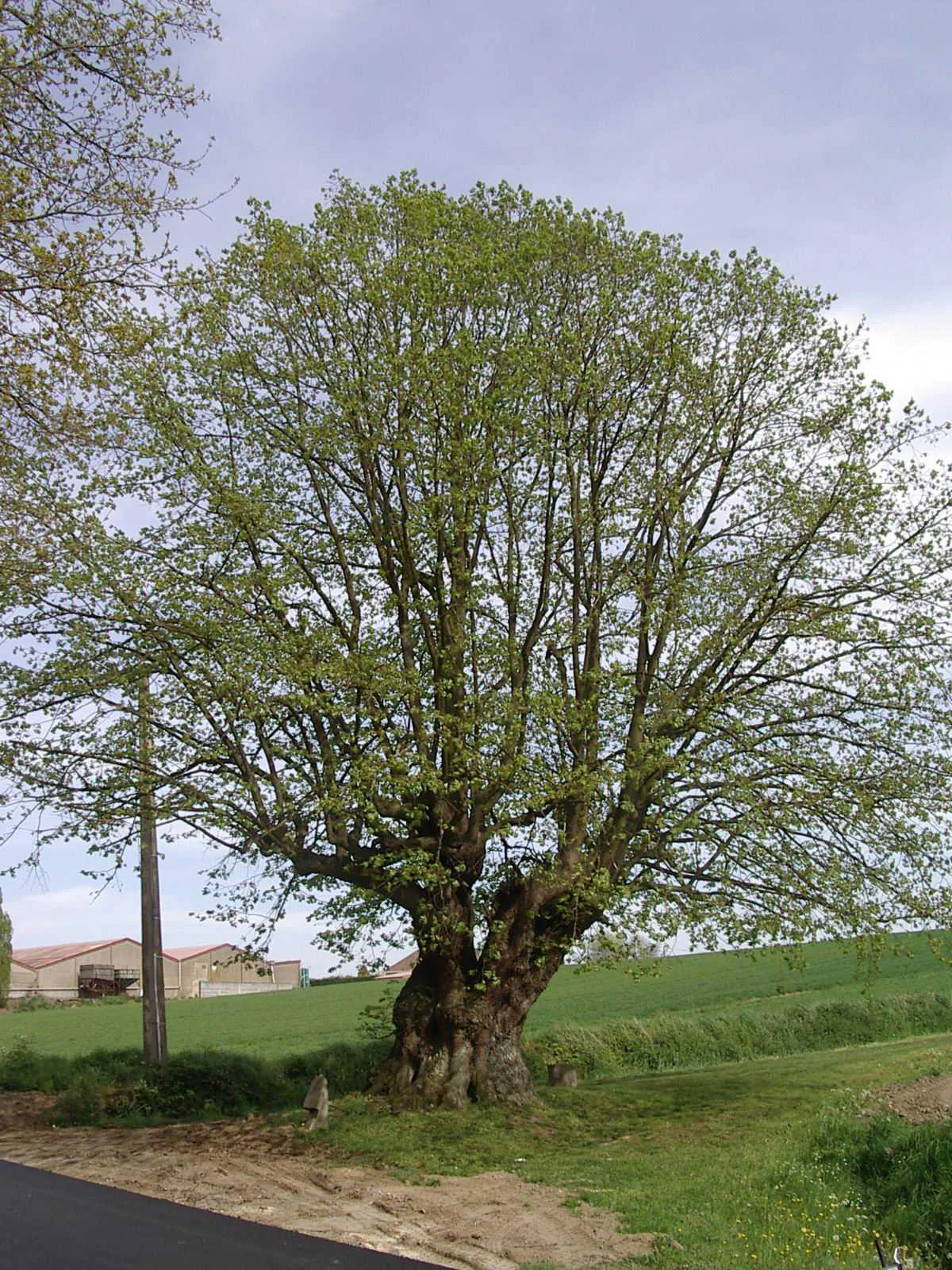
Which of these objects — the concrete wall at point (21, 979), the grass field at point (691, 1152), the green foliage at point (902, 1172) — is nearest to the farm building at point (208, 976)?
the concrete wall at point (21, 979)

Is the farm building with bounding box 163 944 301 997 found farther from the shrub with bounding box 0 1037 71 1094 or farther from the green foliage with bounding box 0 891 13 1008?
the shrub with bounding box 0 1037 71 1094

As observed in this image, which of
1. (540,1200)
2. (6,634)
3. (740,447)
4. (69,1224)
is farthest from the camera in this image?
(740,447)

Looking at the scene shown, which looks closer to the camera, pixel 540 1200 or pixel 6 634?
pixel 540 1200

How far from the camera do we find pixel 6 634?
636 inches

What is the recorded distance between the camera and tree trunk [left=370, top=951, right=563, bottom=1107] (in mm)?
17250

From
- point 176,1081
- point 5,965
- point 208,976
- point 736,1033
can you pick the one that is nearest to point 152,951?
point 176,1081

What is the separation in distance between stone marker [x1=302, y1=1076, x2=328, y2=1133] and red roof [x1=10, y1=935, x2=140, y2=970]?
90.6 metres

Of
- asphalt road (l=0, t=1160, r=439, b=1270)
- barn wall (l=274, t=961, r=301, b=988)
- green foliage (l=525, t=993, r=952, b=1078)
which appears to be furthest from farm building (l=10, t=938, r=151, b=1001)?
asphalt road (l=0, t=1160, r=439, b=1270)

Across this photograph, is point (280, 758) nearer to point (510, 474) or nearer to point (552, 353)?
point (510, 474)

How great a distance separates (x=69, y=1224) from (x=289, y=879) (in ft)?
29.2

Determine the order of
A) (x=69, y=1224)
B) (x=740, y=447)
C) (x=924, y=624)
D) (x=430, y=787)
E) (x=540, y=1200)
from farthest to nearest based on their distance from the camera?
1. (x=740, y=447)
2. (x=924, y=624)
3. (x=430, y=787)
4. (x=540, y=1200)
5. (x=69, y=1224)

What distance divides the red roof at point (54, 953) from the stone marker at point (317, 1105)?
9055cm

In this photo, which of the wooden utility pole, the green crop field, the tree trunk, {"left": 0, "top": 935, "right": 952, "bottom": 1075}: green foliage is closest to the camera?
the tree trunk

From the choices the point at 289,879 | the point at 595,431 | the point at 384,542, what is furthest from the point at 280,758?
the point at 595,431
